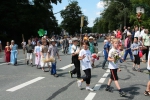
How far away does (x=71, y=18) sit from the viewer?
9188cm

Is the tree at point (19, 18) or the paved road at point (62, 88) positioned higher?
the tree at point (19, 18)

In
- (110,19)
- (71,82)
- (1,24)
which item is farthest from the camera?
(110,19)

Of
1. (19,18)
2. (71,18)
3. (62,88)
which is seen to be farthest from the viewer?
(71,18)

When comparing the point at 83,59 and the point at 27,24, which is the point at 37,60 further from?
the point at 27,24

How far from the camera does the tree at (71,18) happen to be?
90938mm

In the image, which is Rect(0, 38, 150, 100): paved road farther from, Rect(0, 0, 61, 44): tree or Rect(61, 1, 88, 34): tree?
Rect(61, 1, 88, 34): tree

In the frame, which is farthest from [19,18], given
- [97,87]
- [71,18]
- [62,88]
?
[71,18]

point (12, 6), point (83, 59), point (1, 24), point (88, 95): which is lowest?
point (88, 95)

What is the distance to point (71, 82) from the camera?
9625mm

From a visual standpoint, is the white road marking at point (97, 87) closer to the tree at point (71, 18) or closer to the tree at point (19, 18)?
the tree at point (19, 18)

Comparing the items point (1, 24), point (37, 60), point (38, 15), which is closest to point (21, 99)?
point (37, 60)

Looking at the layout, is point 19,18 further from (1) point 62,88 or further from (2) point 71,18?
(2) point 71,18

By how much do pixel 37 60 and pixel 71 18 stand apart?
78.6m

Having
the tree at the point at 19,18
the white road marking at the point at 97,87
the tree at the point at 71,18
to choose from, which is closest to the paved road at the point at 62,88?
the white road marking at the point at 97,87
